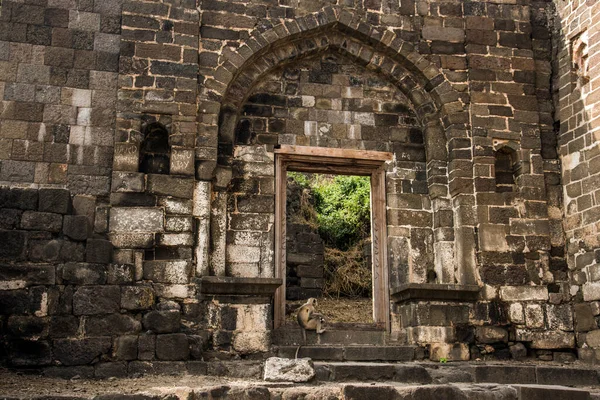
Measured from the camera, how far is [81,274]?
7.36 metres

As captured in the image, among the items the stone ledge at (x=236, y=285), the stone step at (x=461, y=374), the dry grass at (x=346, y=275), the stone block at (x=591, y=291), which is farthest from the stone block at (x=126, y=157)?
the dry grass at (x=346, y=275)

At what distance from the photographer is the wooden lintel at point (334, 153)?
9.30 metres

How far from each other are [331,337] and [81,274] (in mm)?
3254

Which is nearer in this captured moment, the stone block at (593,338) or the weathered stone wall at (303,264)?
the stone block at (593,338)

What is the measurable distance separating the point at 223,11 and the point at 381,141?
9.12 feet

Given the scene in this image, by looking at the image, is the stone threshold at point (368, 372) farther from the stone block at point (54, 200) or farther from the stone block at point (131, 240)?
the stone block at point (54, 200)

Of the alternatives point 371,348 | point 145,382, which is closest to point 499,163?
point 371,348

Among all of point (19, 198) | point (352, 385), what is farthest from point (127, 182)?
point (352, 385)

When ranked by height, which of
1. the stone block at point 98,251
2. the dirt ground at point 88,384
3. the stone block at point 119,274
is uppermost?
the stone block at point 98,251

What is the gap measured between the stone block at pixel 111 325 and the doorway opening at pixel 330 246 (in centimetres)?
503

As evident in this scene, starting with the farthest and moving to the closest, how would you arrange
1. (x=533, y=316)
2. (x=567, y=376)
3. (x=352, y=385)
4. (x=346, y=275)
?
(x=346, y=275), (x=533, y=316), (x=567, y=376), (x=352, y=385)

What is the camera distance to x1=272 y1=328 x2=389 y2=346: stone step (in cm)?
873

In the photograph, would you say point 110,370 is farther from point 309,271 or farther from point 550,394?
point 309,271

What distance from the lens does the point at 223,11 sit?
9.29m
